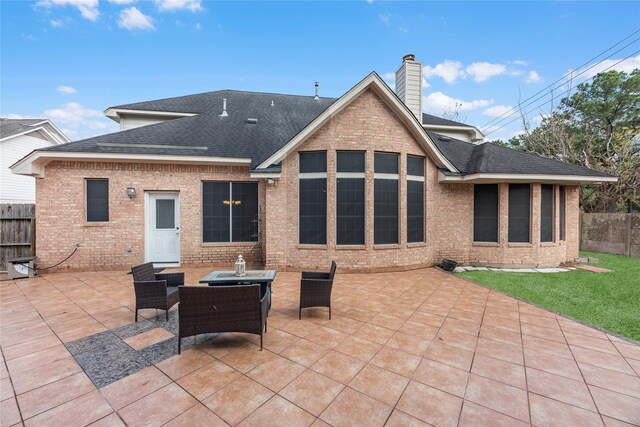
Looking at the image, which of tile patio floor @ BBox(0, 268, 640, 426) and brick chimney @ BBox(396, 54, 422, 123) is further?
brick chimney @ BBox(396, 54, 422, 123)

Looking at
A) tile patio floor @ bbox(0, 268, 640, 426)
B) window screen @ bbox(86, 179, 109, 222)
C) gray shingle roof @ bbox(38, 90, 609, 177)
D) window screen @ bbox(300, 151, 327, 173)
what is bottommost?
tile patio floor @ bbox(0, 268, 640, 426)

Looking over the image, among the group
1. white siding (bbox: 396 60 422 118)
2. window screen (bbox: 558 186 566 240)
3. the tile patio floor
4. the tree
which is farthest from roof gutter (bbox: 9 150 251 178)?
the tree

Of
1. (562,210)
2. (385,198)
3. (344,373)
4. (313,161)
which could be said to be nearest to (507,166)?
(562,210)

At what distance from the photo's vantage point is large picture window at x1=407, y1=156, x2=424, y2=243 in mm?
8703

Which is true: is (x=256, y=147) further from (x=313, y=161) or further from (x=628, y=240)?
(x=628, y=240)

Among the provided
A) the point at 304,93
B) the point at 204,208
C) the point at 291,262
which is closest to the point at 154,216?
the point at 204,208

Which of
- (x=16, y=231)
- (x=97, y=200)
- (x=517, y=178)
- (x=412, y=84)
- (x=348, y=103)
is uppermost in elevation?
(x=412, y=84)

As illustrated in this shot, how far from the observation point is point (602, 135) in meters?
19.3

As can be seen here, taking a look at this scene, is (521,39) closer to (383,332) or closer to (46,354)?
(383,332)

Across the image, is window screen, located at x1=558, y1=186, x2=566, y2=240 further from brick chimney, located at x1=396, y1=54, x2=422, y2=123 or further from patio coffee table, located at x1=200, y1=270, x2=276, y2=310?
patio coffee table, located at x1=200, y1=270, x2=276, y2=310

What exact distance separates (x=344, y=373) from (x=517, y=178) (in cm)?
875

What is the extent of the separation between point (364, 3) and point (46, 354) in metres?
16.7

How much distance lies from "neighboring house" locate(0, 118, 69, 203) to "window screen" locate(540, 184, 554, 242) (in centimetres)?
2468

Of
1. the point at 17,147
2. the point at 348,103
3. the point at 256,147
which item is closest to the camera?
the point at 348,103
